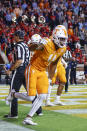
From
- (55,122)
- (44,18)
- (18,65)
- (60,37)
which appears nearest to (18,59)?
(18,65)

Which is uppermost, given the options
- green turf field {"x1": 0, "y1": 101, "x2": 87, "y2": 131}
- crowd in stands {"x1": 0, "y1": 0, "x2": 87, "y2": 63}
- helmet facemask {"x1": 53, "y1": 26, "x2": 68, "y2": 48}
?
crowd in stands {"x1": 0, "y1": 0, "x2": 87, "y2": 63}

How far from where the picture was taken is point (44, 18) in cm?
2555

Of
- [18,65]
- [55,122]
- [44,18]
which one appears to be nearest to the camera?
[55,122]

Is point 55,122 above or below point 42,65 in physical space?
below

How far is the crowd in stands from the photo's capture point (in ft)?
77.6

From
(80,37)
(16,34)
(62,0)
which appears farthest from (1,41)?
(16,34)

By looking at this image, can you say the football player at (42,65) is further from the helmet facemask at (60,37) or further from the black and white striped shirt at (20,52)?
the black and white striped shirt at (20,52)

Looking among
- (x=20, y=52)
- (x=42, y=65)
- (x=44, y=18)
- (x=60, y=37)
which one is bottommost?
(x=42, y=65)

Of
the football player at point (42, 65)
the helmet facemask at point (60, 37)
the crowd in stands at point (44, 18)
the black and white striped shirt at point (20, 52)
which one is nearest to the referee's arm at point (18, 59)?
the black and white striped shirt at point (20, 52)

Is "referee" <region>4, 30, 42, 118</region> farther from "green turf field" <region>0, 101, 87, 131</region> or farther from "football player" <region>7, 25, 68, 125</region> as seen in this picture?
"football player" <region>7, 25, 68, 125</region>

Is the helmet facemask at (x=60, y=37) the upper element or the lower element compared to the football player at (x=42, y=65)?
upper

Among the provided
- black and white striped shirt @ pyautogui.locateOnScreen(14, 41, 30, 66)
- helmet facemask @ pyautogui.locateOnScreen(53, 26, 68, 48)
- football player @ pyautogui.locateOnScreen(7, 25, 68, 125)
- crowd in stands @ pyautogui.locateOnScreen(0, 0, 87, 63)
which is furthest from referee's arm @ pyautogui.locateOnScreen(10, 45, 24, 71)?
crowd in stands @ pyautogui.locateOnScreen(0, 0, 87, 63)

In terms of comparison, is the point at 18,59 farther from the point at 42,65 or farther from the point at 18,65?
the point at 42,65

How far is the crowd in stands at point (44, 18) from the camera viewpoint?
2365cm
